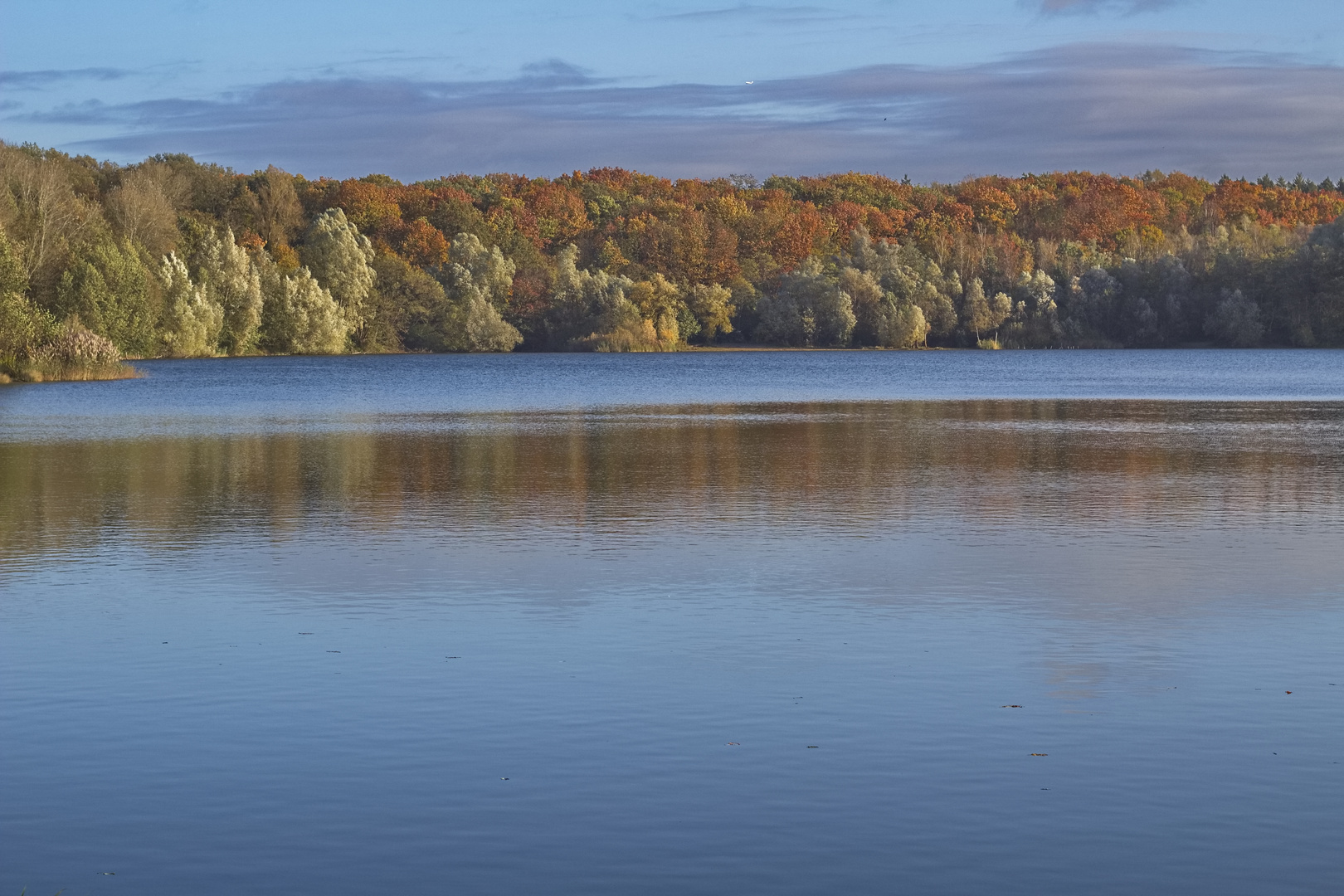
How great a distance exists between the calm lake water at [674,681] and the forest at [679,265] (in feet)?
233

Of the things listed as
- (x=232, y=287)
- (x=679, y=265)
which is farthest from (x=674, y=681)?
(x=679, y=265)

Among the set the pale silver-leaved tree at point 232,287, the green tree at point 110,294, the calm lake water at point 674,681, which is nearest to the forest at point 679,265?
the pale silver-leaved tree at point 232,287

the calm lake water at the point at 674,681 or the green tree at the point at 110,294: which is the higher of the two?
the green tree at the point at 110,294

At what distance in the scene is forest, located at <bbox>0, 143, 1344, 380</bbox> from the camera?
98.8 meters

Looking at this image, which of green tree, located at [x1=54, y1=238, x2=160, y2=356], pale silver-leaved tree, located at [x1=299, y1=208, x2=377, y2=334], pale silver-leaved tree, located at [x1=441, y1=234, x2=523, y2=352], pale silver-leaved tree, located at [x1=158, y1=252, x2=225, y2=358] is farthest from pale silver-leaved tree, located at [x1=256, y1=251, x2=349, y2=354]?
green tree, located at [x1=54, y1=238, x2=160, y2=356]

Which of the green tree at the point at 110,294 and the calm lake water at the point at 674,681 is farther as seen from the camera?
the green tree at the point at 110,294

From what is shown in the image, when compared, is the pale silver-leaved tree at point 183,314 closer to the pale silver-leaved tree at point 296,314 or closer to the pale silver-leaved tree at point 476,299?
the pale silver-leaved tree at point 296,314

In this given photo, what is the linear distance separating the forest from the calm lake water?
7096 centimetres

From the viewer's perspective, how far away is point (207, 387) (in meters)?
58.1

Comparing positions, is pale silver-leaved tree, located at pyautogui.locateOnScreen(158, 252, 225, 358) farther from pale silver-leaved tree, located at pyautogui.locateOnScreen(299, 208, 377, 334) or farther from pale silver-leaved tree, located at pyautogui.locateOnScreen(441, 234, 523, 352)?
pale silver-leaved tree, located at pyautogui.locateOnScreen(441, 234, 523, 352)

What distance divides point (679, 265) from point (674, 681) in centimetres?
11266

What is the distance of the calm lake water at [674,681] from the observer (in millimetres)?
6902

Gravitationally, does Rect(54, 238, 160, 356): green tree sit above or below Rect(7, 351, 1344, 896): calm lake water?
above

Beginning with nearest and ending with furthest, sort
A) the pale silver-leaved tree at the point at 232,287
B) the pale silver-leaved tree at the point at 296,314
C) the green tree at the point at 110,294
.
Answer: the green tree at the point at 110,294 < the pale silver-leaved tree at the point at 232,287 < the pale silver-leaved tree at the point at 296,314
